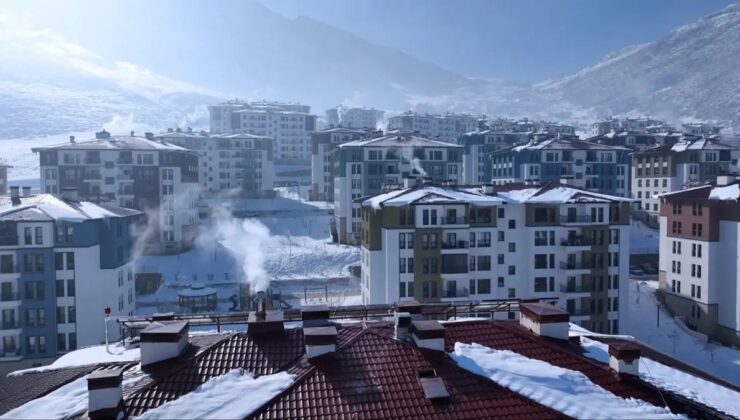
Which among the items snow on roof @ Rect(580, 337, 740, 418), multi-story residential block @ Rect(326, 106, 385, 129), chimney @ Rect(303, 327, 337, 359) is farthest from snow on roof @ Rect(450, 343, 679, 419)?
multi-story residential block @ Rect(326, 106, 385, 129)

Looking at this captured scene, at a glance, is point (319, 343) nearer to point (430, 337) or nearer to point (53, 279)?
point (430, 337)

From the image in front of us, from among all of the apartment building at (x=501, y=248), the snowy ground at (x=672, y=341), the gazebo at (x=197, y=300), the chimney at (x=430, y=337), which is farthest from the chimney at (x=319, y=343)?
the gazebo at (x=197, y=300)

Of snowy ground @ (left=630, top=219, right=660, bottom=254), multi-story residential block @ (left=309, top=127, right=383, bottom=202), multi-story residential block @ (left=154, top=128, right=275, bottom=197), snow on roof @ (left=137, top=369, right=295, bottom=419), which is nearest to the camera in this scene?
snow on roof @ (left=137, top=369, right=295, bottom=419)

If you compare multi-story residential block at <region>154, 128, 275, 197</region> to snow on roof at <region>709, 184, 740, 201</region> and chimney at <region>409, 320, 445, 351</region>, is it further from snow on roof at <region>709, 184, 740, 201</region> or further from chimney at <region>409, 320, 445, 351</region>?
chimney at <region>409, 320, 445, 351</region>

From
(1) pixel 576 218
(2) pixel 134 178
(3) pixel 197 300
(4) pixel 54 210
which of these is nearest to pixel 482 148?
(2) pixel 134 178

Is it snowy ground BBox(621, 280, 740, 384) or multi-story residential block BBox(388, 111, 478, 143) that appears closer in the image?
snowy ground BBox(621, 280, 740, 384)

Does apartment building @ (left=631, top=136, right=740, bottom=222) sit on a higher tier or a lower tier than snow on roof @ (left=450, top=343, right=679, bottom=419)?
higher

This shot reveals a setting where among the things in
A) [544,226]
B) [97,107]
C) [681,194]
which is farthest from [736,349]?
[97,107]
